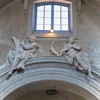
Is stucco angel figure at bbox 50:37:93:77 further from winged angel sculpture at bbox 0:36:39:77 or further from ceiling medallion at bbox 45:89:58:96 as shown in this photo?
ceiling medallion at bbox 45:89:58:96

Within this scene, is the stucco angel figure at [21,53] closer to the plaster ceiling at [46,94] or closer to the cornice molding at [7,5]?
the plaster ceiling at [46,94]

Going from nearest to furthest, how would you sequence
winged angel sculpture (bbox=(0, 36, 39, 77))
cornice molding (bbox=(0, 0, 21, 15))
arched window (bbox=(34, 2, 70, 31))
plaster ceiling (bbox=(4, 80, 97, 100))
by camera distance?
winged angel sculpture (bbox=(0, 36, 39, 77))
plaster ceiling (bbox=(4, 80, 97, 100))
arched window (bbox=(34, 2, 70, 31))
cornice molding (bbox=(0, 0, 21, 15))

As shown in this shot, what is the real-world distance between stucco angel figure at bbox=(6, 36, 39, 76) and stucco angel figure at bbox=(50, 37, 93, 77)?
849 millimetres

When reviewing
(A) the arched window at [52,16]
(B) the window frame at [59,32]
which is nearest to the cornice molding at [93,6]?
(B) the window frame at [59,32]

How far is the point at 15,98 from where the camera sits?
14688 millimetres

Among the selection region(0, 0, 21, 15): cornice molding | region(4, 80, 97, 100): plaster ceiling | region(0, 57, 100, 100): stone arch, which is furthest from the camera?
region(0, 0, 21, 15): cornice molding

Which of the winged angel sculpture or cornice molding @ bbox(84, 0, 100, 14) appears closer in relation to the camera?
the winged angel sculpture

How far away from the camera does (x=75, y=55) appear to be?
1416 centimetres

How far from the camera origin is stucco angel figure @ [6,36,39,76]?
45.9 ft

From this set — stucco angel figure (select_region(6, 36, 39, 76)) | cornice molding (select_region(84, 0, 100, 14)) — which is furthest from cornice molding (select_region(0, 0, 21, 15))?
cornice molding (select_region(84, 0, 100, 14))

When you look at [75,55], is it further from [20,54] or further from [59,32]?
[20,54]

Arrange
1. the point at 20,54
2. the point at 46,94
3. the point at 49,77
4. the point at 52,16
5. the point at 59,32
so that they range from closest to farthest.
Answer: the point at 49,77 → the point at 20,54 → the point at 46,94 → the point at 59,32 → the point at 52,16

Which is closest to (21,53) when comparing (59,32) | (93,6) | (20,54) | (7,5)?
(20,54)

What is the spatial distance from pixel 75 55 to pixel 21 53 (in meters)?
2.15
